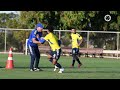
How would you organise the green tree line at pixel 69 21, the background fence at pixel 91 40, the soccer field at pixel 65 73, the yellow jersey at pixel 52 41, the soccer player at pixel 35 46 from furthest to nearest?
1. the green tree line at pixel 69 21
2. the background fence at pixel 91 40
3. the soccer player at pixel 35 46
4. the yellow jersey at pixel 52 41
5. the soccer field at pixel 65 73

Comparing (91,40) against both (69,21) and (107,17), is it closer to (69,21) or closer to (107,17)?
(107,17)

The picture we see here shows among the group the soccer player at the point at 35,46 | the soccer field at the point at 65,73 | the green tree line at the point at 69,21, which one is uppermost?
the green tree line at the point at 69,21

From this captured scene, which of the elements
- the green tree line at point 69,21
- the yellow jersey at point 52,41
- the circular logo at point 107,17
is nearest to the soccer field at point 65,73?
the yellow jersey at point 52,41

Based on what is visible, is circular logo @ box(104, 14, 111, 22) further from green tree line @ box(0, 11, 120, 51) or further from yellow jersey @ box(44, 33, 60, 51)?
yellow jersey @ box(44, 33, 60, 51)

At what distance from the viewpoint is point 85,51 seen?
4272 centimetres

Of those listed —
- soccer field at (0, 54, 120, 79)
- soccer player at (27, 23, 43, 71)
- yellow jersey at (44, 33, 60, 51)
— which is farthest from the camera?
soccer player at (27, 23, 43, 71)

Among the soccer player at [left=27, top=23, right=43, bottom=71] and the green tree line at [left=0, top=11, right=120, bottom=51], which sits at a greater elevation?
the green tree line at [left=0, top=11, right=120, bottom=51]

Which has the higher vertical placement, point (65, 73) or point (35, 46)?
point (35, 46)

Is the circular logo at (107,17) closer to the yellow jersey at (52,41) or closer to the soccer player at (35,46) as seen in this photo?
the soccer player at (35,46)

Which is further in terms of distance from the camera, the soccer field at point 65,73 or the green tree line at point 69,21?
the green tree line at point 69,21

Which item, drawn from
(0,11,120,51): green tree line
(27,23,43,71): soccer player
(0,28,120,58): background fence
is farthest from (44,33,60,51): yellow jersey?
(0,11,120,51): green tree line

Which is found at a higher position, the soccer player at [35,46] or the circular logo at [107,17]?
the circular logo at [107,17]

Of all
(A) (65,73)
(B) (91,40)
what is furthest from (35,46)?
(B) (91,40)
